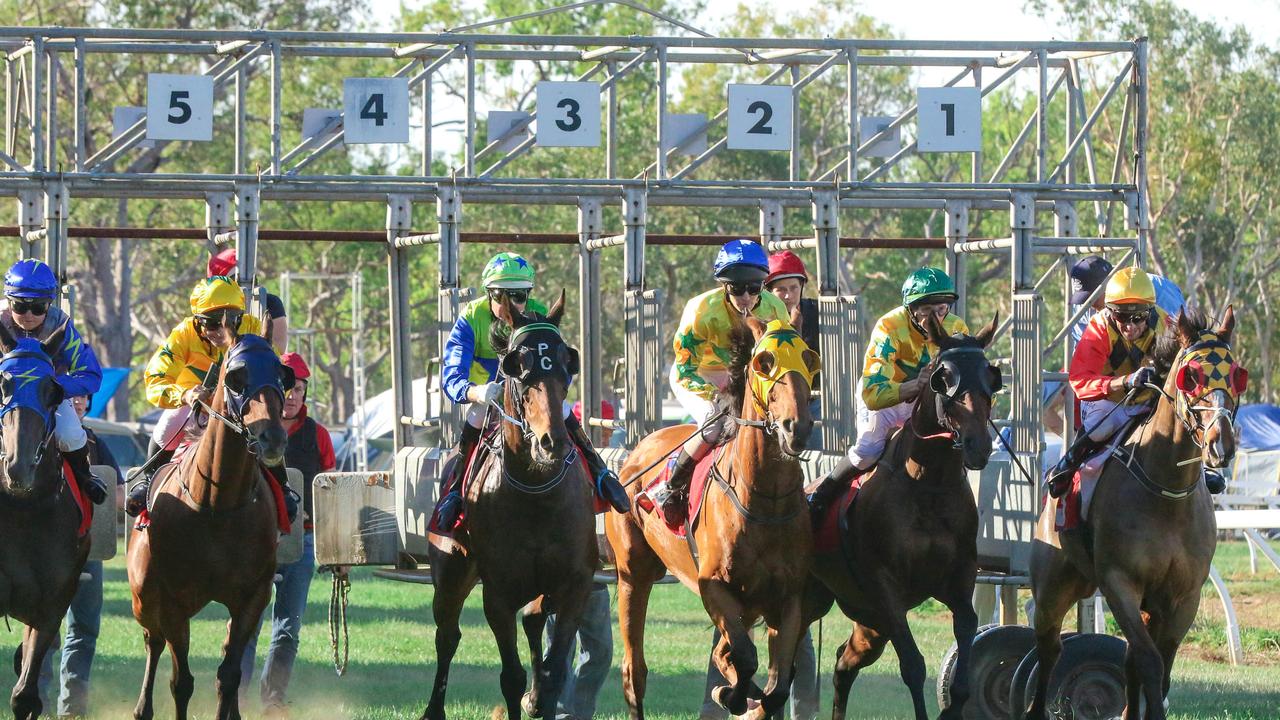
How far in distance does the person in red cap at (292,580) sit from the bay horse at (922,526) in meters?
3.27

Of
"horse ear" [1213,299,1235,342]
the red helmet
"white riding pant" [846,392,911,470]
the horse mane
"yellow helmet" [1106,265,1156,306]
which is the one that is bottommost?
"white riding pant" [846,392,911,470]

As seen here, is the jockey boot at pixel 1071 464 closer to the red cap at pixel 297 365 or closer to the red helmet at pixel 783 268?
the red helmet at pixel 783 268

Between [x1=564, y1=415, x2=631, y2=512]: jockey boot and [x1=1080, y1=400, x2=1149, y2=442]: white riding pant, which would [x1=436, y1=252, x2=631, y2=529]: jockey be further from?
[x1=1080, y1=400, x2=1149, y2=442]: white riding pant

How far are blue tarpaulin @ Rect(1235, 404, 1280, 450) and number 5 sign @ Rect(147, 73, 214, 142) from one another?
20626 mm

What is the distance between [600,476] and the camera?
8156mm

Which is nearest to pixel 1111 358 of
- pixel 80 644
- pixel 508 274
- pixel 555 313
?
pixel 555 313

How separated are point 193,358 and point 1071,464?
4.21m

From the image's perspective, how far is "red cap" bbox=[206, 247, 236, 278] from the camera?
10.4 meters

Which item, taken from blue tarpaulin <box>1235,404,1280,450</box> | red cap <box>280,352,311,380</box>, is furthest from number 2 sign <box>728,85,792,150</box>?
blue tarpaulin <box>1235,404,1280,450</box>

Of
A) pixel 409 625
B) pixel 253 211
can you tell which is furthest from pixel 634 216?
pixel 409 625

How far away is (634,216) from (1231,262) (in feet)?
90.0

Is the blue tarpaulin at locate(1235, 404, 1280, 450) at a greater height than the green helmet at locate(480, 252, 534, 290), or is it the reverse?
the green helmet at locate(480, 252, 534, 290)

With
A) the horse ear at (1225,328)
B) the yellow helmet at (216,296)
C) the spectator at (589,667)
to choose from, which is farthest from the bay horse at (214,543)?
the horse ear at (1225,328)

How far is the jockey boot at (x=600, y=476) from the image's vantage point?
8.10 metres
